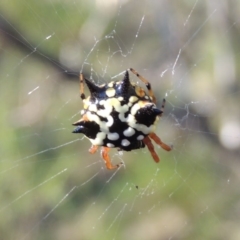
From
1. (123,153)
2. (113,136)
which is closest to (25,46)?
(123,153)

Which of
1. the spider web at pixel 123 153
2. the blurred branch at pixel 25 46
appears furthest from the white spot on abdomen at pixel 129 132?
the blurred branch at pixel 25 46

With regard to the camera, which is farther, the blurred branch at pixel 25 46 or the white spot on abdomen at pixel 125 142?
the blurred branch at pixel 25 46

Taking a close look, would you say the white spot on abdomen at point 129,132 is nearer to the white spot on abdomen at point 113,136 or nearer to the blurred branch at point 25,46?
the white spot on abdomen at point 113,136

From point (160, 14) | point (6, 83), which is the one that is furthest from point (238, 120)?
point (6, 83)

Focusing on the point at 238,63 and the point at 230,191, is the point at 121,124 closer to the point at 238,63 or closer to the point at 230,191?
the point at 230,191

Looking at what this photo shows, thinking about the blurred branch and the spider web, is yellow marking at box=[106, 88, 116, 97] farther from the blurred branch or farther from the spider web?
the blurred branch

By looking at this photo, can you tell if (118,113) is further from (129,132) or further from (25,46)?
(25,46)

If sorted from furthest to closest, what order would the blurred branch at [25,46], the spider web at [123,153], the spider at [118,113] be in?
the blurred branch at [25,46] → the spider web at [123,153] → the spider at [118,113]
